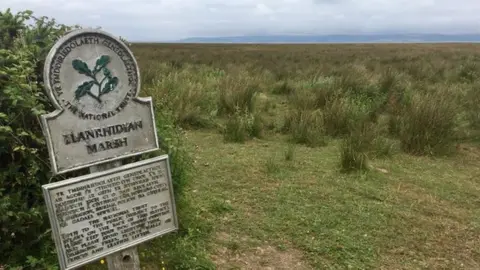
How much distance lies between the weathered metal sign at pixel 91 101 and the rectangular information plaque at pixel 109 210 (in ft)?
0.37

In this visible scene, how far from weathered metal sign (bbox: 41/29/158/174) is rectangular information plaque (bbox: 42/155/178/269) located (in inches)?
4.4

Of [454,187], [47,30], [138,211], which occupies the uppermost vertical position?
[47,30]

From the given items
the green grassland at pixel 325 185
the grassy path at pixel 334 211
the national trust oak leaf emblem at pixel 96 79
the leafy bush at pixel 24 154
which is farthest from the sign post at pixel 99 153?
the grassy path at pixel 334 211

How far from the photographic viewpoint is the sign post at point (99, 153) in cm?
200

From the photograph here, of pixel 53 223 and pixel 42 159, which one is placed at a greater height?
pixel 42 159

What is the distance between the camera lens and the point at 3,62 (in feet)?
8.34

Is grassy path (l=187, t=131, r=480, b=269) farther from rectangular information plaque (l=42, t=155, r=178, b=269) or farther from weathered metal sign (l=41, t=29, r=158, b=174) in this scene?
weathered metal sign (l=41, t=29, r=158, b=174)

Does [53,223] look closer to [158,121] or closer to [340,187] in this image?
[158,121]

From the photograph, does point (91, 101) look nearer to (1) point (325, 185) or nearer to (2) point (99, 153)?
(2) point (99, 153)

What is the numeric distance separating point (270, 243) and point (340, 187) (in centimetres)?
143

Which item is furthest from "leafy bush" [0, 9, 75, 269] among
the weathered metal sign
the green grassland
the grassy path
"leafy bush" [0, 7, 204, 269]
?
the grassy path

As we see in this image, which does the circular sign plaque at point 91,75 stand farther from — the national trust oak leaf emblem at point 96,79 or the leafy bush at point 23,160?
the leafy bush at point 23,160

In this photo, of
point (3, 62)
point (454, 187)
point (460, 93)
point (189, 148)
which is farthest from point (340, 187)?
point (460, 93)

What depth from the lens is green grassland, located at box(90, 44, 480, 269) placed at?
335 cm
